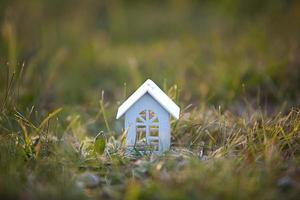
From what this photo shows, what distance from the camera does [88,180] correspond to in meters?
2.33

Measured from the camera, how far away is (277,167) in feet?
7.70

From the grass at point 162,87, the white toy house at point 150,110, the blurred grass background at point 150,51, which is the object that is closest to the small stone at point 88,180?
the grass at point 162,87

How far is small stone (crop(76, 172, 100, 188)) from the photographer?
230cm

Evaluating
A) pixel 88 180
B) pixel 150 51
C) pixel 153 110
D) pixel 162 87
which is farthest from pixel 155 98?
pixel 150 51

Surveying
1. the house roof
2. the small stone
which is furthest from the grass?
the house roof

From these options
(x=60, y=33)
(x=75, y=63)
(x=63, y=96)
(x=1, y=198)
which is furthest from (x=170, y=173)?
(x=60, y=33)

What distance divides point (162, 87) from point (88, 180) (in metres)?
2.14

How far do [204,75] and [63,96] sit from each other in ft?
4.48

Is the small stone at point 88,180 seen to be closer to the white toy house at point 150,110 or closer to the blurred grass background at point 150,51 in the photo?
the white toy house at point 150,110

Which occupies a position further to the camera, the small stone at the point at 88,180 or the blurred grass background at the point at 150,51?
the blurred grass background at the point at 150,51

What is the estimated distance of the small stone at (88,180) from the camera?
230 centimetres

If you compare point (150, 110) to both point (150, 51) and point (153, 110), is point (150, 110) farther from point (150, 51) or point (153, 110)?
point (150, 51)

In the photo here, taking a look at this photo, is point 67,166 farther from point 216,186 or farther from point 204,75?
point 204,75

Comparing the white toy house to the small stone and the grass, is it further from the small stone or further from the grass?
the small stone
